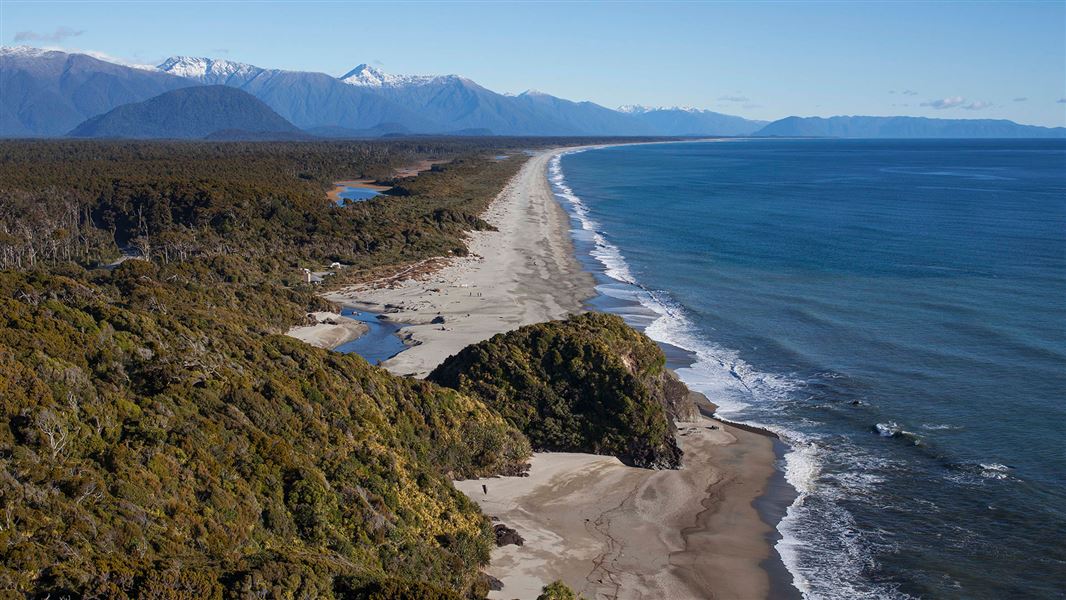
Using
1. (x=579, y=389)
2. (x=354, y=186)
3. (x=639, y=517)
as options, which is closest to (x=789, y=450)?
(x=579, y=389)

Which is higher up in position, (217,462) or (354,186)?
(217,462)

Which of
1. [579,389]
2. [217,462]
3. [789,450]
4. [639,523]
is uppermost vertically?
[217,462]

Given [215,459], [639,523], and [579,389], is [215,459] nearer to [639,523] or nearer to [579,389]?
[639,523]

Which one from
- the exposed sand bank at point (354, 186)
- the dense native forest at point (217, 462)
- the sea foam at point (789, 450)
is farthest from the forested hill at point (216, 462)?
the exposed sand bank at point (354, 186)

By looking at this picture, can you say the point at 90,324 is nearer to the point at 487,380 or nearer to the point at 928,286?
the point at 487,380

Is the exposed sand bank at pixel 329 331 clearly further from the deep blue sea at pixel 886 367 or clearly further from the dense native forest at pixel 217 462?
the deep blue sea at pixel 886 367

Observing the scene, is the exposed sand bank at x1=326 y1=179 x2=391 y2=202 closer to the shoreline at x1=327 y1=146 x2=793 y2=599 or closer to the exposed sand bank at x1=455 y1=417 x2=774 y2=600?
the shoreline at x1=327 y1=146 x2=793 y2=599

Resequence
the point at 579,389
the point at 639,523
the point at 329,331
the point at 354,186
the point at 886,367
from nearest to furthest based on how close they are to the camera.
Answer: the point at 639,523
the point at 579,389
the point at 886,367
the point at 329,331
the point at 354,186
